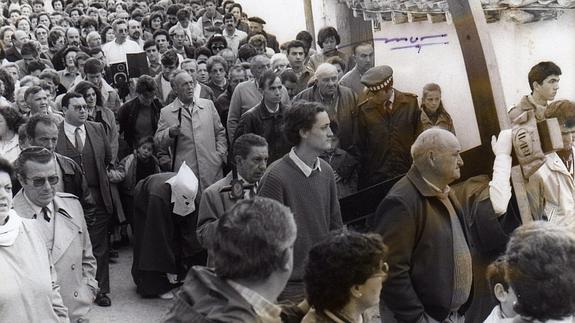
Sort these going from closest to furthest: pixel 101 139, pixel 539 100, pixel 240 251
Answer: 1. pixel 240 251
2. pixel 539 100
3. pixel 101 139

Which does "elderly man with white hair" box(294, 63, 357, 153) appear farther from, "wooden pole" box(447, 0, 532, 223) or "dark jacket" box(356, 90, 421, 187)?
"wooden pole" box(447, 0, 532, 223)

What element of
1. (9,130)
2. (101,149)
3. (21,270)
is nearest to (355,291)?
(21,270)

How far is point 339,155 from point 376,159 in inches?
12.0

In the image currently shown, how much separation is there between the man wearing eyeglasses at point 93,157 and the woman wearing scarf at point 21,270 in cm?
305

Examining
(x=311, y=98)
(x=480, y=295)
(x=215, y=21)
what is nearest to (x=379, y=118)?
(x=311, y=98)

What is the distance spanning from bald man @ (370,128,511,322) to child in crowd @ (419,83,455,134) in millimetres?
2377

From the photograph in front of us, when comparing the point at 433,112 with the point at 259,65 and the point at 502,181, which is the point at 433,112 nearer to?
the point at 502,181

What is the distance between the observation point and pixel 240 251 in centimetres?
289

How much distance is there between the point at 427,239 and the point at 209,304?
2.06m

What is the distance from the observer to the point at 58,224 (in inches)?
201

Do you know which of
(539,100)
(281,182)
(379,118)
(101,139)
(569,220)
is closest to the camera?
(281,182)

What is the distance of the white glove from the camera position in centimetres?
565

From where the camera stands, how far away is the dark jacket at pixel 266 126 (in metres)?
7.54

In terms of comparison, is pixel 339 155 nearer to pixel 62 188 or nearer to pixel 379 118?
pixel 379 118
